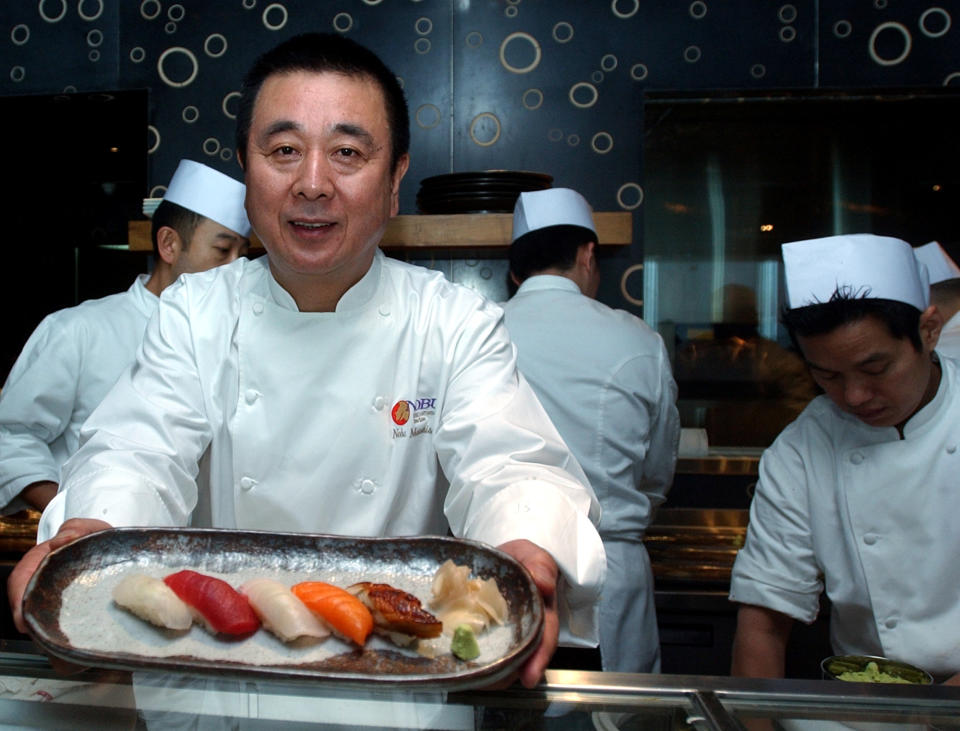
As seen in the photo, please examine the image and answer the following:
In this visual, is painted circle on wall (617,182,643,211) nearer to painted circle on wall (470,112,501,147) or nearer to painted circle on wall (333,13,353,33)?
painted circle on wall (470,112,501,147)

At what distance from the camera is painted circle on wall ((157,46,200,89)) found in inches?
142

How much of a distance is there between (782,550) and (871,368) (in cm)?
45

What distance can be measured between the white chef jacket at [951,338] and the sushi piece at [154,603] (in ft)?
7.85

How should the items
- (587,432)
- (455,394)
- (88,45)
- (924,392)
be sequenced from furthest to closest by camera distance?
(88,45)
(587,432)
(924,392)
(455,394)

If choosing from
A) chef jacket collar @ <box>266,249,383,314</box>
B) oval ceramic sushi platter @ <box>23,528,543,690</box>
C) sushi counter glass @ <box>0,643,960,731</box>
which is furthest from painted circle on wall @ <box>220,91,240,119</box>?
sushi counter glass @ <box>0,643,960,731</box>

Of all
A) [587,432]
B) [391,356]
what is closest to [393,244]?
[587,432]

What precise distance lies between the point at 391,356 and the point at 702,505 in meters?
2.21

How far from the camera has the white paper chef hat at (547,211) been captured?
Result: 2832 mm

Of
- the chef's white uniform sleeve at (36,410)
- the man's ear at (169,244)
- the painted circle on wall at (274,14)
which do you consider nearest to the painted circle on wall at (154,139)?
the painted circle on wall at (274,14)

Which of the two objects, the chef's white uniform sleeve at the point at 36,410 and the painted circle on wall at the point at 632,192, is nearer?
the chef's white uniform sleeve at the point at 36,410

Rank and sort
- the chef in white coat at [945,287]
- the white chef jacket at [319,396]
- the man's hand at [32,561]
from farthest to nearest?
the chef in white coat at [945,287]
the white chef jacket at [319,396]
the man's hand at [32,561]

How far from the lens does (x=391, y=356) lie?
5.07 feet

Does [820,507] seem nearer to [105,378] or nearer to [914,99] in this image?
[105,378]

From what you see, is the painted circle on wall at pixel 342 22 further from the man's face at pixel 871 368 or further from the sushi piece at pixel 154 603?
the sushi piece at pixel 154 603
